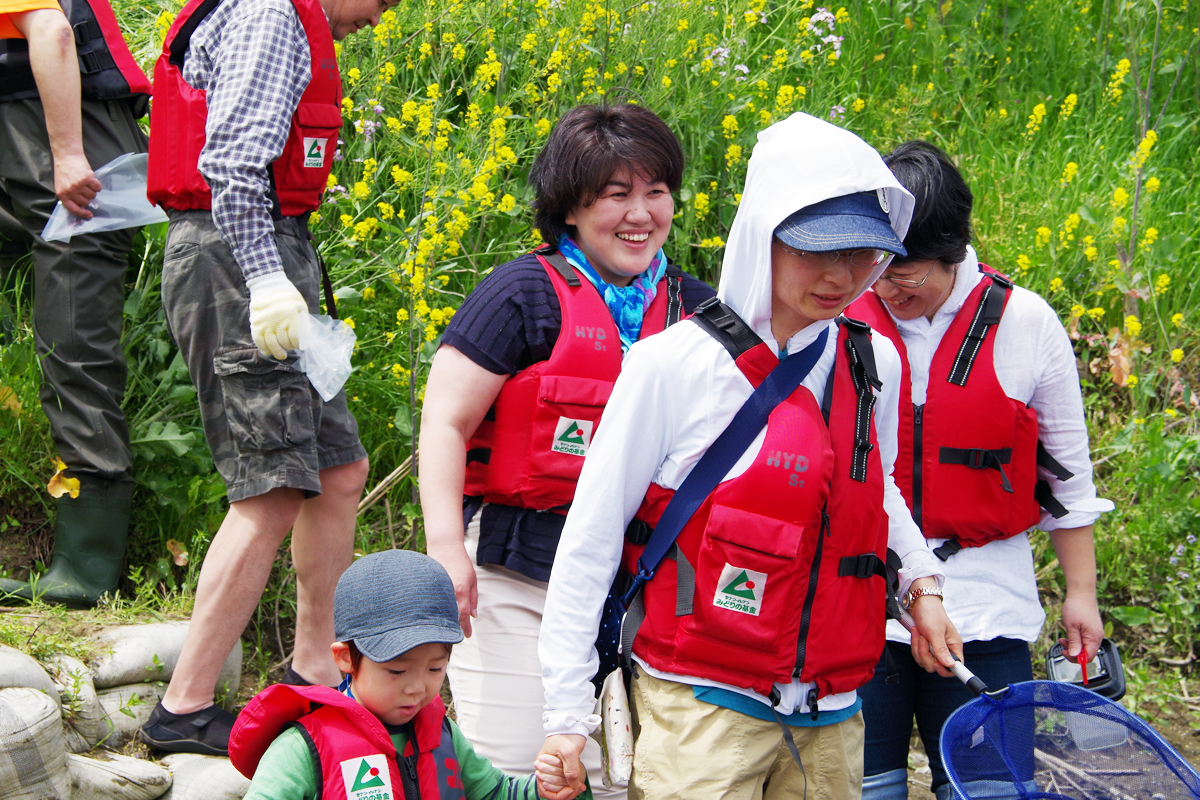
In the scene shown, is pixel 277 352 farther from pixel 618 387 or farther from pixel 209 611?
pixel 618 387

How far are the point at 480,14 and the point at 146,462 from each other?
2129 millimetres

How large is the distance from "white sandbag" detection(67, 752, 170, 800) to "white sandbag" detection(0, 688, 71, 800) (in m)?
0.06

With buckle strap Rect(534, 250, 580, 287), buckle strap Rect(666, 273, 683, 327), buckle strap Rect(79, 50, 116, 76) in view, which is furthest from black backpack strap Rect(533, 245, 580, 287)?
buckle strap Rect(79, 50, 116, 76)

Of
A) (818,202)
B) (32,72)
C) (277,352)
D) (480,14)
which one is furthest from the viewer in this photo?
(480,14)

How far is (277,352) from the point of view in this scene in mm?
2725

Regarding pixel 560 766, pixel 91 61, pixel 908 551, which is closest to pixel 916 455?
pixel 908 551

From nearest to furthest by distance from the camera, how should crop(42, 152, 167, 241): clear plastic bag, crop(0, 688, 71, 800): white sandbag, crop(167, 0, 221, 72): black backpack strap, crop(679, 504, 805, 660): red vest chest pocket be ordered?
crop(679, 504, 805, 660): red vest chest pocket < crop(0, 688, 71, 800): white sandbag < crop(167, 0, 221, 72): black backpack strap < crop(42, 152, 167, 241): clear plastic bag

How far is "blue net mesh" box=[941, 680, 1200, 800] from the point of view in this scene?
195cm

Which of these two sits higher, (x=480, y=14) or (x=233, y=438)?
(x=480, y=14)

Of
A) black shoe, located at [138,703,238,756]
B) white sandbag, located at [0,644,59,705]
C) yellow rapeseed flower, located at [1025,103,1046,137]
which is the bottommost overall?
black shoe, located at [138,703,238,756]

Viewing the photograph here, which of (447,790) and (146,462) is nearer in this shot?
(447,790)

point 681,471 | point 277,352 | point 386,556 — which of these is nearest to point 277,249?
point 277,352

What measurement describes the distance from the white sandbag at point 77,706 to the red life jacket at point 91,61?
1792 mm

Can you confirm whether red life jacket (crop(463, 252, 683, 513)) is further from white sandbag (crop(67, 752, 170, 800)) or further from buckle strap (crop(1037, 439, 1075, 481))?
white sandbag (crop(67, 752, 170, 800))
